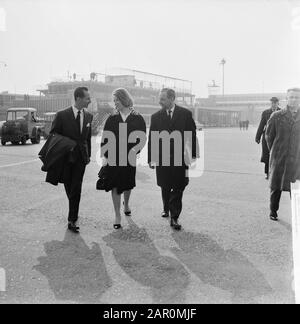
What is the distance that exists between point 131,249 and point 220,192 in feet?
11.9

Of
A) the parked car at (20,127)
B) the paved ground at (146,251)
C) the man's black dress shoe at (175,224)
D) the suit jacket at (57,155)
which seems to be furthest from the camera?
the parked car at (20,127)

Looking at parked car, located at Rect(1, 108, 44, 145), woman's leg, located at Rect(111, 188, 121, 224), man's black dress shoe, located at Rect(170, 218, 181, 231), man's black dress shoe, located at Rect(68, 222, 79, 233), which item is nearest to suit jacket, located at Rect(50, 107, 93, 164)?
woman's leg, located at Rect(111, 188, 121, 224)

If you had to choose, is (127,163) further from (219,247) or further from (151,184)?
(151,184)

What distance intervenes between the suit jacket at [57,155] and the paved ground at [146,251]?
71cm

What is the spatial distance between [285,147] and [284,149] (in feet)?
0.10

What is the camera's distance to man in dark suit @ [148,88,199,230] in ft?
17.5

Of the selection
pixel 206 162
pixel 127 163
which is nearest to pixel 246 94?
pixel 206 162

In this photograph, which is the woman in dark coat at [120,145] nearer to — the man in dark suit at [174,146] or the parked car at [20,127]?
the man in dark suit at [174,146]

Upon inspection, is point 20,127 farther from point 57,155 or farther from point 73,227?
point 73,227

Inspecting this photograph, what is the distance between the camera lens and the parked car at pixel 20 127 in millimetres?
19562

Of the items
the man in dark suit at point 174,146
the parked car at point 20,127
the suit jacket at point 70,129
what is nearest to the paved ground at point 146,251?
the man in dark suit at point 174,146

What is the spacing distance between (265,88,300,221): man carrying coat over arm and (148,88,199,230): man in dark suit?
3.75 ft

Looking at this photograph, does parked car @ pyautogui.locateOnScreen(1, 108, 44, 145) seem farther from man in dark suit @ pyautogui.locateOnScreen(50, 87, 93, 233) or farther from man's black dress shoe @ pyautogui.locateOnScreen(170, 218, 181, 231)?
A: man's black dress shoe @ pyautogui.locateOnScreen(170, 218, 181, 231)

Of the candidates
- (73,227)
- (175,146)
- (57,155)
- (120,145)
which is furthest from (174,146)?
(73,227)
